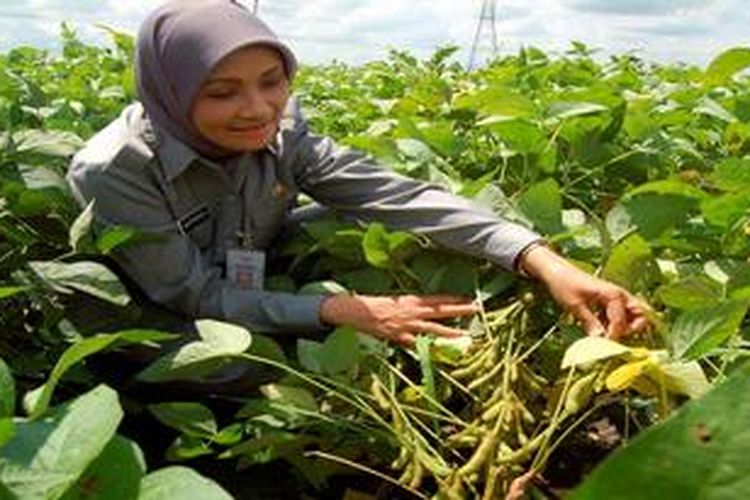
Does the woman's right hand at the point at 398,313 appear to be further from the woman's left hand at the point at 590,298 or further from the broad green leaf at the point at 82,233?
the broad green leaf at the point at 82,233

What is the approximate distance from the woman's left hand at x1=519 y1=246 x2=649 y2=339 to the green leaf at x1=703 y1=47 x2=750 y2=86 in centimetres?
73

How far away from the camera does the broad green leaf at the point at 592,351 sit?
101 centimetres

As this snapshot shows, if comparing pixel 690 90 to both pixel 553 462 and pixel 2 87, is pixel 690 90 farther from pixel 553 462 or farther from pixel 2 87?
pixel 2 87

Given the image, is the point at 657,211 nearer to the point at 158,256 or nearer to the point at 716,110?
the point at 716,110

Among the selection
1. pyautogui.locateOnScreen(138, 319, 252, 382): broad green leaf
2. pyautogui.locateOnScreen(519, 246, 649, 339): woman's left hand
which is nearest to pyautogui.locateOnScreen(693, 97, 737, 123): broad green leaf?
pyautogui.locateOnScreen(519, 246, 649, 339): woman's left hand

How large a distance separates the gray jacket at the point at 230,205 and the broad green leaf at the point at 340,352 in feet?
0.89

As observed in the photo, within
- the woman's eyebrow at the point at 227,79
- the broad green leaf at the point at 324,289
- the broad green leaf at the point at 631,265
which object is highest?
the woman's eyebrow at the point at 227,79

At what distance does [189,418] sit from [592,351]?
462 millimetres

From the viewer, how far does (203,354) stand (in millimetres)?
1202

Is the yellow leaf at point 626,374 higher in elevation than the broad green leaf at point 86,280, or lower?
higher

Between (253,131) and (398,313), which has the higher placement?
(253,131)

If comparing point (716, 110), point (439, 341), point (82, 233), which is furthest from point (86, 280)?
point (716, 110)

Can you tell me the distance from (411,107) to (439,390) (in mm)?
1353

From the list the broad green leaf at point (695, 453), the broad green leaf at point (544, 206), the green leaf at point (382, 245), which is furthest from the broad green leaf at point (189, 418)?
the broad green leaf at point (695, 453)
